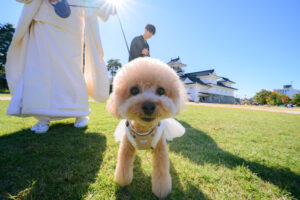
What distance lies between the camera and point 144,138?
1.26 metres

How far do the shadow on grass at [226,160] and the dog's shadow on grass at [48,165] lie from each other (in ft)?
4.14

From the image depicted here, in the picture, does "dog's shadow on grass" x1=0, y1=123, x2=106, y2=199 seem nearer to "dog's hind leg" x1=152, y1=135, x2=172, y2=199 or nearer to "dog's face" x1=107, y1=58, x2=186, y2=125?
"dog's hind leg" x1=152, y1=135, x2=172, y2=199

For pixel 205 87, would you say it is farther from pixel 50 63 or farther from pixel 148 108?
pixel 148 108

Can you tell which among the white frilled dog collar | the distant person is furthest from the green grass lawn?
the distant person

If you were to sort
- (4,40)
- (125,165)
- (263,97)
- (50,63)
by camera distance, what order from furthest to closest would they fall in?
(263,97)
(4,40)
(50,63)
(125,165)

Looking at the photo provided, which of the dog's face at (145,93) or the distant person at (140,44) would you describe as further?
the distant person at (140,44)

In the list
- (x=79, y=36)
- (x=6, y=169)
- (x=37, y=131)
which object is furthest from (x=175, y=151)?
(x=79, y=36)

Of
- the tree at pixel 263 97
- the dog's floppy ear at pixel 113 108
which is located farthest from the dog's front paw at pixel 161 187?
the tree at pixel 263 97

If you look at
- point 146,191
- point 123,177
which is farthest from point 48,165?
point 146,191

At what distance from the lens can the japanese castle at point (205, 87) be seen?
36156 millimetres

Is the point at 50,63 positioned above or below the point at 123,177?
above

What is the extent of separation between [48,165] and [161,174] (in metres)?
1.26

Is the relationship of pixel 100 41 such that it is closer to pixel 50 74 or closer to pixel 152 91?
pixel 50 74

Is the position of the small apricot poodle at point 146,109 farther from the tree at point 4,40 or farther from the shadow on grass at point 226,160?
the tree at point 4,40
